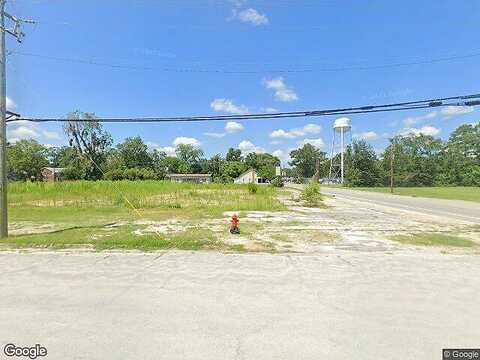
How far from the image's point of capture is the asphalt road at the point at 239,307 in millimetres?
3191

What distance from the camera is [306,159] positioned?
118m

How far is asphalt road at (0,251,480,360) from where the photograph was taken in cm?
319

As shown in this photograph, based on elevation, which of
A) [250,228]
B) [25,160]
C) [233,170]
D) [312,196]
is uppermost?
[25,160]

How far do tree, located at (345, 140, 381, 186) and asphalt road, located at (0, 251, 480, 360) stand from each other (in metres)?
69.3

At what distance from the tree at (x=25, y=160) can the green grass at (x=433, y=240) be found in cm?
Answer: 7527

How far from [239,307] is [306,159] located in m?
117

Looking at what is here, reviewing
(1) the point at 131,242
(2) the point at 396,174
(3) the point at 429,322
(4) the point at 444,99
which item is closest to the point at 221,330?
(3) the point at 429,322

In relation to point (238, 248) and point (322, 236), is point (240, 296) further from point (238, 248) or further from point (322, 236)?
point (322, 236)

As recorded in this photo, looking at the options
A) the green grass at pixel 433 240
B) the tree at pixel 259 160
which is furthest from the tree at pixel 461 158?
the green grass at pixel 433 240

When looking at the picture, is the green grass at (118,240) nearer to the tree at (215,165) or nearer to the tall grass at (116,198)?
the tall grass at (116,198)

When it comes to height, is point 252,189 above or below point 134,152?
below

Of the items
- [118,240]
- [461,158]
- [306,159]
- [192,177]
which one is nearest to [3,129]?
[118,240]

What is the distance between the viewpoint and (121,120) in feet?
43.0

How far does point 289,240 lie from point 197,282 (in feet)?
14.5
